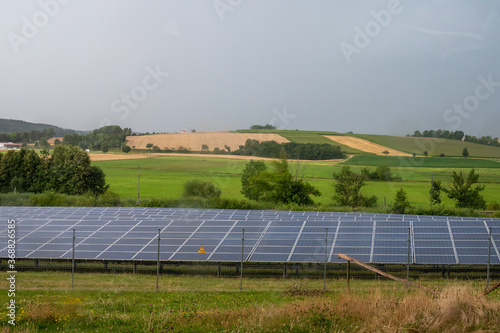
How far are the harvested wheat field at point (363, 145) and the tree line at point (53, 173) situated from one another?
137ft

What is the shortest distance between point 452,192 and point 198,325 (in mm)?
48544

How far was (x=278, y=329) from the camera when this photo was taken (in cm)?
891

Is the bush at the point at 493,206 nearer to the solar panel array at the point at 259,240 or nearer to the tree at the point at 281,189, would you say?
the tree at the point at 281,189

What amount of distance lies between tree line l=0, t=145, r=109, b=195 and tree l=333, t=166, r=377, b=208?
27.0 m

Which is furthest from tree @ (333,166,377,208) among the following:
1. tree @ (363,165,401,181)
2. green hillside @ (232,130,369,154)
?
green hillside @ (232,130,369,154)

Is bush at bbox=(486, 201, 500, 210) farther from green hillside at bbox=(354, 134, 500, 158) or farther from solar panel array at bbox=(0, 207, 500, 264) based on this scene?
solar panel array at bbox=(0, 207, 500, 264)

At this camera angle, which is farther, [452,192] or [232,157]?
[232,157]

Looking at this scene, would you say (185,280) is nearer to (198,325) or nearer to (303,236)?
(303,236)

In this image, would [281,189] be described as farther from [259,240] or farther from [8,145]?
[8,145]

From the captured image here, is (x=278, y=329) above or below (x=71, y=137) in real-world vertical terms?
below

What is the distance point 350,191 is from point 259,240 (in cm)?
3356

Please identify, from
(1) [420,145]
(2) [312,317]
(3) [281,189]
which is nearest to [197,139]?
(3) [281,189]

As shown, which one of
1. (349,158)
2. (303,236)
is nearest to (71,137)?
(349,158)

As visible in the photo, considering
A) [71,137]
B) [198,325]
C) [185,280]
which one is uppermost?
[71,137]
